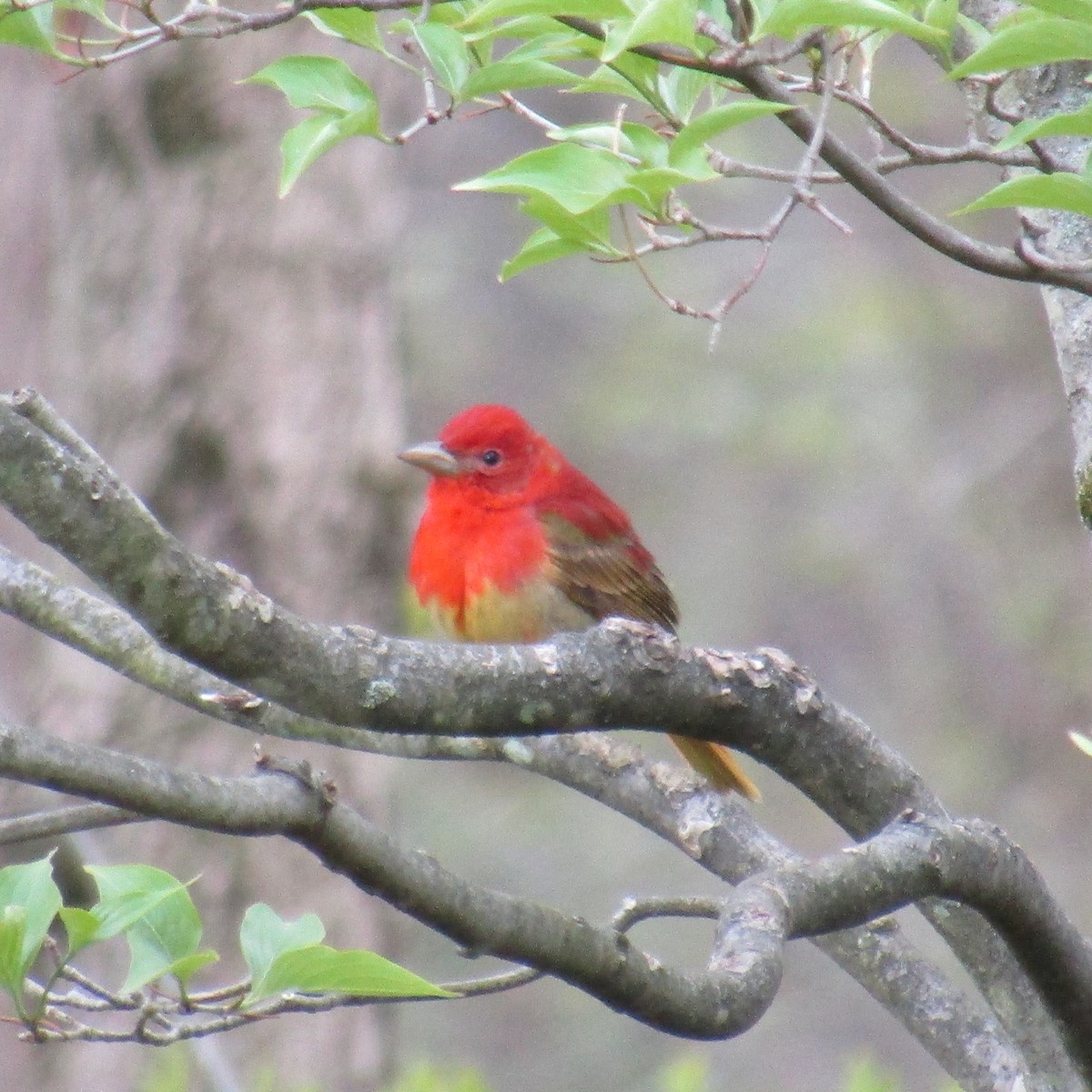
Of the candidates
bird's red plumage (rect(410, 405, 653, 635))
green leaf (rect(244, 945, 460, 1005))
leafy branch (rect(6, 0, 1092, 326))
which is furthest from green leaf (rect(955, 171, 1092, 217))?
bird's red plumage (rect(410, 405, 653, 635))

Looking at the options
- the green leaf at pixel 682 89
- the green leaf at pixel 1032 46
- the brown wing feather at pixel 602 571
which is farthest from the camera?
the brown wing feather at pixel 602 571

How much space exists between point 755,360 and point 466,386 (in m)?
2.48

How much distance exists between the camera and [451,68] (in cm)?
218

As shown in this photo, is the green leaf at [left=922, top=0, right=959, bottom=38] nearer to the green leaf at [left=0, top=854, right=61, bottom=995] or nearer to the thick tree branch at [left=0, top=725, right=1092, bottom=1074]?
the thick tree branch at [left=0, top=725, right=1092, bottom=1074]

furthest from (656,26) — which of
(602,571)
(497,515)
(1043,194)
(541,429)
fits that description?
(541,429)

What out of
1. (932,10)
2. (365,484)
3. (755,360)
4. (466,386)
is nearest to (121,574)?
(932,10)

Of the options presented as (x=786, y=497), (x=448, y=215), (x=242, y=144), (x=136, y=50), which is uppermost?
(x=136, y=50)

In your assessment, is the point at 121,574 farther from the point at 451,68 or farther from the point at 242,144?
the point at 242,144

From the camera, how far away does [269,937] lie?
6.70 ft

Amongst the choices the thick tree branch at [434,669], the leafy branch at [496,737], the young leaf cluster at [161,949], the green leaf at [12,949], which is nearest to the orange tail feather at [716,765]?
the leafy branch at [496,737]

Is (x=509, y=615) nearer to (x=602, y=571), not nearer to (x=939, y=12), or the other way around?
(x=602, y=571)

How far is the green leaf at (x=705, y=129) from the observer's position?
1905 millimetres

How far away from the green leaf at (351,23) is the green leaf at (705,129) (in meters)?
0.47

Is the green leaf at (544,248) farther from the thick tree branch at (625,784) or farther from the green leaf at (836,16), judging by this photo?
the thick tree branch at (625,784)
